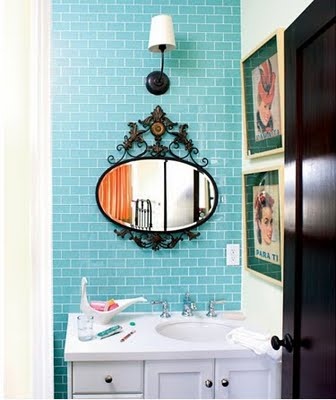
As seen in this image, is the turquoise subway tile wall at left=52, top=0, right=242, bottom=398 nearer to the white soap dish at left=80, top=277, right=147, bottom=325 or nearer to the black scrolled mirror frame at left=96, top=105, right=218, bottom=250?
the black scrolled mirror frame at left=96, top=105, right=218, bottom=250

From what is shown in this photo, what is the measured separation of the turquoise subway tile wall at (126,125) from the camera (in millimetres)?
2189

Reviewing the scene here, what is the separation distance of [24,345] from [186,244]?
162 centimetres

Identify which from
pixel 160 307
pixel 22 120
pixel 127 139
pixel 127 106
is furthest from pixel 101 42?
pixel 22 120

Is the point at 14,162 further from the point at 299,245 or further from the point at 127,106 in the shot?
the point at 127,106

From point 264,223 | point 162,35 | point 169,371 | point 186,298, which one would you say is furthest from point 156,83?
point 169,371

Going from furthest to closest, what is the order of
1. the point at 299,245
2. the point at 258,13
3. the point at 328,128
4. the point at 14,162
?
the point at 258,13, the point at 299,245, the point at 328,128, the point at 14,162

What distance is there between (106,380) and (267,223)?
3.20 feet

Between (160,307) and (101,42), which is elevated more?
(101,42)

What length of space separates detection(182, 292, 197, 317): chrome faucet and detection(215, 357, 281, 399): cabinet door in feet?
1.56

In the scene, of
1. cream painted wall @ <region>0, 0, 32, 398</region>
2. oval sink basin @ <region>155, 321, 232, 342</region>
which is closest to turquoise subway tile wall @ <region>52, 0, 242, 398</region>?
oval sink basin @ <region>155, 321, 232, 342</region>

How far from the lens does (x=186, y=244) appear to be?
7.42 ft

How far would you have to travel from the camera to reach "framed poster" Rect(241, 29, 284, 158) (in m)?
1.67

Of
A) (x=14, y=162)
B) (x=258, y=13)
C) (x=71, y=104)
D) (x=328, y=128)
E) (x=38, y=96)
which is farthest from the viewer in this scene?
(x=71, y=104)

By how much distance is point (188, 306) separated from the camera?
2.22 metres
